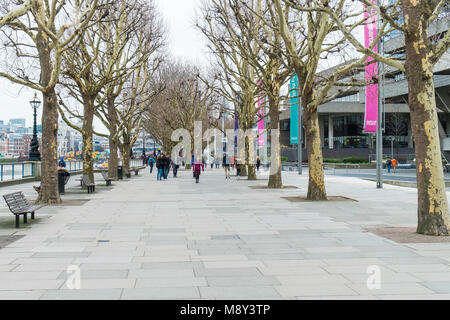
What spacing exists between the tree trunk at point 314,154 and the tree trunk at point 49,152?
26.1 ft

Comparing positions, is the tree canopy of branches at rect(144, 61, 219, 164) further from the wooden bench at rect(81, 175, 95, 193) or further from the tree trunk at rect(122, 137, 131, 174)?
the wooden bench at rect(81, 175, 95, 193)

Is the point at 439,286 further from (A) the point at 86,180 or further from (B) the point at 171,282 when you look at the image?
(A) the point at 86,180

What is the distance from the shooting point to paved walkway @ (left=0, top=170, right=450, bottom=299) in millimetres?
5516

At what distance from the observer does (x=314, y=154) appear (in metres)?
16.1

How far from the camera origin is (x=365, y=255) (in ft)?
24.7

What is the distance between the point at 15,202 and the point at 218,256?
575cm

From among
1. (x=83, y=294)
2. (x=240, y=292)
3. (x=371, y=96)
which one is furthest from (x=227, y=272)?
(x=371, y=96)

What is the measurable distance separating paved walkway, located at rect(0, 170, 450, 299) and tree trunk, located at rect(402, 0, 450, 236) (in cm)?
99

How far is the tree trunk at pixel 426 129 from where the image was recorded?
9141 millimetres

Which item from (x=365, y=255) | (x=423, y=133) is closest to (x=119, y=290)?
(x=365, y=255)

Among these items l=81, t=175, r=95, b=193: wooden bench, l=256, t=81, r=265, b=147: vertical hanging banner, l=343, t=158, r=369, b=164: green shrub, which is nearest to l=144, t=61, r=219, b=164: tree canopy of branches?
l=256, t=81, r=265, b=147: vertical hanging banner
